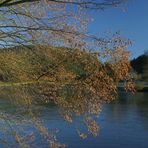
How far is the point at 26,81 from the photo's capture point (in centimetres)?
827

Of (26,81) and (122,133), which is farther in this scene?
(122,133)

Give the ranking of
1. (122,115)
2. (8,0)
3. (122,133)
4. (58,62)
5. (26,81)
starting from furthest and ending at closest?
(122,115)
(122,133)
(26,81)
(58,62)
(8,0)

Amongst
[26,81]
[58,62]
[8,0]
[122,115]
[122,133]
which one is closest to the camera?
[8,0]

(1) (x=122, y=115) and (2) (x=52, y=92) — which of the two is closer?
(2) (x=52, y=92)

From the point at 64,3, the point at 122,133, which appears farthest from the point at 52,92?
the point at 122,133

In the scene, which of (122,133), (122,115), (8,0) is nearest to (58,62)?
(8,0)

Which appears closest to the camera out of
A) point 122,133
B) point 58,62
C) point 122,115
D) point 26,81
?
point 58,62

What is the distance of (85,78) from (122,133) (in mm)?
20271

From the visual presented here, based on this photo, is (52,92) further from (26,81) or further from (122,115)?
(122,115)

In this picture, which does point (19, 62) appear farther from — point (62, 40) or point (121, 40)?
point (121, 40)

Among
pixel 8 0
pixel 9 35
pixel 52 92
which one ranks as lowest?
pixel 52 92

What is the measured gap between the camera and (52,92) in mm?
8156

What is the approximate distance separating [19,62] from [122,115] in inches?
1124

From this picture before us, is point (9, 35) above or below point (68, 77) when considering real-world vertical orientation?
above
